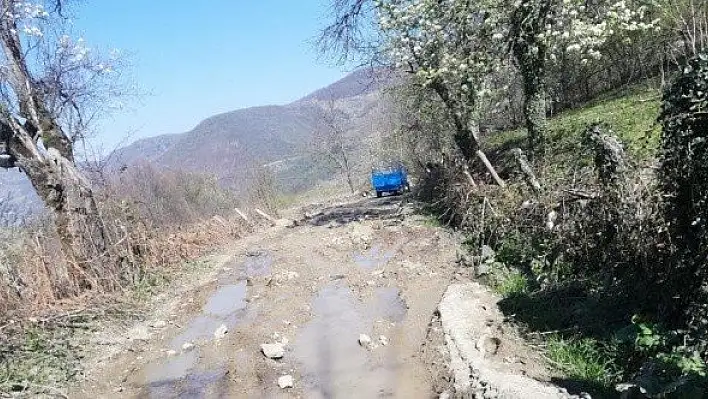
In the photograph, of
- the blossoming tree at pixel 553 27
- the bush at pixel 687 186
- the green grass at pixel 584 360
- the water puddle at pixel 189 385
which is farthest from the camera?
the blossoming tree at pixel 553 27

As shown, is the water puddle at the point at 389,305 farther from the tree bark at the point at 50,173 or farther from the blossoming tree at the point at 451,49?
the tree bark at the point at 50,173

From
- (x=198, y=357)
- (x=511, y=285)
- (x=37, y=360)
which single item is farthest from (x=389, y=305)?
(x=37, y=360)

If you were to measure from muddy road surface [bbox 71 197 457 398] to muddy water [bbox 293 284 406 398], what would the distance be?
0.05 feet

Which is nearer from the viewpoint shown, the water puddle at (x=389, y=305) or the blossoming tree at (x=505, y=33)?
the water puddle at (x=389, y=305)

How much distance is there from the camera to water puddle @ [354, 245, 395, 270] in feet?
40.7

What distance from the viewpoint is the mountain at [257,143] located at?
1623 cm

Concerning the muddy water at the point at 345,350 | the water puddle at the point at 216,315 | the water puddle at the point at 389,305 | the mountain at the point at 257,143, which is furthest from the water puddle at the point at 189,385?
the mountain at the point at 257,143

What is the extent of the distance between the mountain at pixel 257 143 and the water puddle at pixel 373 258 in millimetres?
6184

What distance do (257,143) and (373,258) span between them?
104718mm

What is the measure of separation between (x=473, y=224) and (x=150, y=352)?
662 centimetres

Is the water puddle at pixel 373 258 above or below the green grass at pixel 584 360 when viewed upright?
below

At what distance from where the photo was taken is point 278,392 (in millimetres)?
6656

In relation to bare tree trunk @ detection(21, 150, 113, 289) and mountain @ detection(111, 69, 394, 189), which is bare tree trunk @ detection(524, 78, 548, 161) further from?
mountain @ detection(111, 69, 394, 189)

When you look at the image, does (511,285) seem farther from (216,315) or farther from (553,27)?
(553,27)
